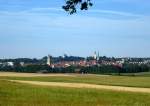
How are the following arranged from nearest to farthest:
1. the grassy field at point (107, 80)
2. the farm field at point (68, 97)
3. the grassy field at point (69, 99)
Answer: the grassy field at point (69, 99) < the farm field at point (68, 97) < the grassy field at point (107, 80)

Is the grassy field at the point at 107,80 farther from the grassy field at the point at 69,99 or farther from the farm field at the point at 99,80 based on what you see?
the grassy field at the point at 69,99

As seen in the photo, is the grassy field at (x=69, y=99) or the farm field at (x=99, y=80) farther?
the farm field at (x=99, y=80)

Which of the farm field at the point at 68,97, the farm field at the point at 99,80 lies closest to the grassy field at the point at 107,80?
the farm field at the point at 99,80

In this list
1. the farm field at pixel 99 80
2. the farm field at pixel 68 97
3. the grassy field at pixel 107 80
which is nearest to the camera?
the farm field at pixel 68 97

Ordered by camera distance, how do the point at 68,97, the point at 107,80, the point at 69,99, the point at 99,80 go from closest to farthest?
the point at 69,99, the point at 68,97, the point at 107,80, the point at 99,80

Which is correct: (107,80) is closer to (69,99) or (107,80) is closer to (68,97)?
(68,97)

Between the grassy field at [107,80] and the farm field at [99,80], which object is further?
the farm field at [99,80]

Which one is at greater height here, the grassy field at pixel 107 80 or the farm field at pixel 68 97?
the grassy field at pixel 107 80

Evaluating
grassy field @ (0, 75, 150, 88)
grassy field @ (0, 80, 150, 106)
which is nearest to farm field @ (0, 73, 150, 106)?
grassy field @ (0, 80, 150, 106)

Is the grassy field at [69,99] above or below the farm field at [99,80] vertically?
below

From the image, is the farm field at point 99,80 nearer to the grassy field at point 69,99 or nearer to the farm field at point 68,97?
the farm field at point 68,97

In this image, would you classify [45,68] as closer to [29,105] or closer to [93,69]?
[93,69]

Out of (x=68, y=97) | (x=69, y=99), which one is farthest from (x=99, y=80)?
(x=69, y=99)

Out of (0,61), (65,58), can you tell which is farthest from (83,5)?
(65,58)
